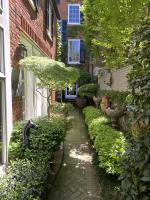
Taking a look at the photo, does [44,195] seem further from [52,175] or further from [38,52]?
[38,52]

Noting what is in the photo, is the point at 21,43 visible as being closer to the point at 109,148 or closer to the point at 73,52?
the point at 109,148

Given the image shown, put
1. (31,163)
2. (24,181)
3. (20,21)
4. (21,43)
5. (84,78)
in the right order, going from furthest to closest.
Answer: (84,78)
(21,43)
(20,21)
(31,163)
(24,181)

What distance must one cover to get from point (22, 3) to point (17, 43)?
1.08 metres

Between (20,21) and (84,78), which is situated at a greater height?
(20,21)


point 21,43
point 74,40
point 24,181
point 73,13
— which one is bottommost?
point 24,181

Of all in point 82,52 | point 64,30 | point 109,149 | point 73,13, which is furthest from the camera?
point 64,30

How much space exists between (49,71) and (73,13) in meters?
17.9

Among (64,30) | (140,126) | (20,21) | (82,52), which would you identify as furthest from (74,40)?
(140,126)

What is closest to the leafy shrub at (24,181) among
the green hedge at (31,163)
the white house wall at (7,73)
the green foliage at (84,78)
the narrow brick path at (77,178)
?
the green hedge at (31,163)

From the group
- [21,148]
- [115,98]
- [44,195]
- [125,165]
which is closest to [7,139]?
[21,148]

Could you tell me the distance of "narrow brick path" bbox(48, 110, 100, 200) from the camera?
5.12 m

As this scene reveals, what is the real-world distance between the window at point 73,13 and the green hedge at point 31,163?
1800 centimetres

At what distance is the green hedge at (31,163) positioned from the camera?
373 centimetres

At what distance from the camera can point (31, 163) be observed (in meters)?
4.74
